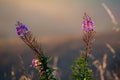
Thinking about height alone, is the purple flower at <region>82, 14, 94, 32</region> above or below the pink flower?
above

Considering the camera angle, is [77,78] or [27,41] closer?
[27,41]

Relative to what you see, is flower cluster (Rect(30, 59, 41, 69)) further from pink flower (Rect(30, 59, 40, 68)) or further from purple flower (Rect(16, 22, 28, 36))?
purple flower (Rect(16, 22, 28, 36))

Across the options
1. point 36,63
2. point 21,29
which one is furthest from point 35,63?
point 21,29

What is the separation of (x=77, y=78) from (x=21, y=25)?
979 millimetres

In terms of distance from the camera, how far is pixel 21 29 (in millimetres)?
5441

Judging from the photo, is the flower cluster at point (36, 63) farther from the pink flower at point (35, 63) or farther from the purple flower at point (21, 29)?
the purple flower at point (21, 29)

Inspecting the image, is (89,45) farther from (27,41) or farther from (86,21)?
(27,41)

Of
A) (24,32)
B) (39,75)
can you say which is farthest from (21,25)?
(39,75)

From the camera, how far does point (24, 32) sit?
5.30 meters

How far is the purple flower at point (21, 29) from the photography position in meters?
5.31

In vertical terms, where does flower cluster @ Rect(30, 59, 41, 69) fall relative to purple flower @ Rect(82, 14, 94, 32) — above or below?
below

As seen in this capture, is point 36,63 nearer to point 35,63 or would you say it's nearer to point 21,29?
point 35,63

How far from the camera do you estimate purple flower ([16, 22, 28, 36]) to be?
531cm

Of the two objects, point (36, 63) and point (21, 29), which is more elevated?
point (21, 29)
